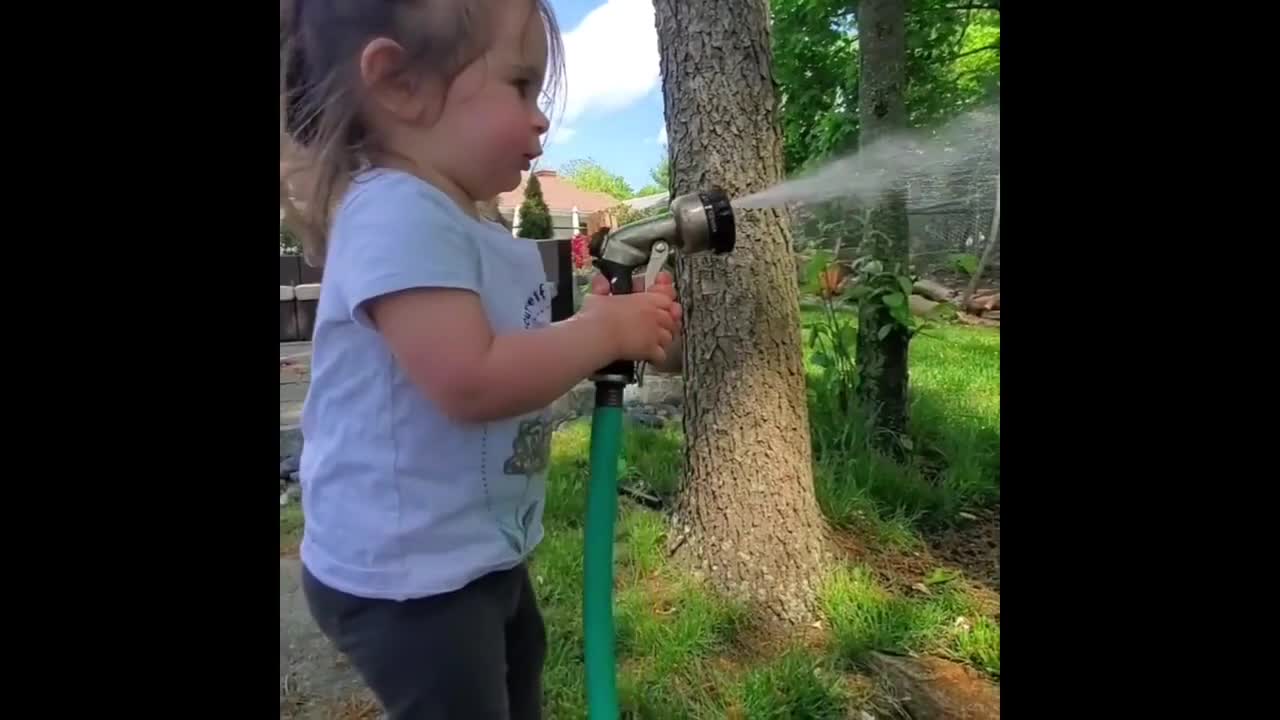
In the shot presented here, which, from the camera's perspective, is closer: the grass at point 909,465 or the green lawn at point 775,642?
the green lawn at point 775,642

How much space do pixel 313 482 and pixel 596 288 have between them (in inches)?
18.2

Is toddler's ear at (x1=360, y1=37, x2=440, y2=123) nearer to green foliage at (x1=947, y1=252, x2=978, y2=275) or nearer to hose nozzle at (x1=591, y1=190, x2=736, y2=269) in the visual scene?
hose nozzle at (x1=591, y1=190, x2=736, y2=269)

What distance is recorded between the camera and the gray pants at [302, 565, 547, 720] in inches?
38.2

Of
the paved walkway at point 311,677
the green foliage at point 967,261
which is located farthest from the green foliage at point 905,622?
the green foliage at point 967,261

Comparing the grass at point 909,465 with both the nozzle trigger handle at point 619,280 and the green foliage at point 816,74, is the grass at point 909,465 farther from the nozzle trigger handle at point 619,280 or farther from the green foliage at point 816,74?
the green foliage at point 816,74

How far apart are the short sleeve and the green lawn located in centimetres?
133

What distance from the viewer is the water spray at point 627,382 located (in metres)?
1.17

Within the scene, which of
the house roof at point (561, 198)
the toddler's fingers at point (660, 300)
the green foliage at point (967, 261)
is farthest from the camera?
the house roof at point (561, 198)

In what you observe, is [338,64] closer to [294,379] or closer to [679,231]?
[679,231]

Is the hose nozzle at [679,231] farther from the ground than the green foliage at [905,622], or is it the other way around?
the hose nozzle at [679,231]

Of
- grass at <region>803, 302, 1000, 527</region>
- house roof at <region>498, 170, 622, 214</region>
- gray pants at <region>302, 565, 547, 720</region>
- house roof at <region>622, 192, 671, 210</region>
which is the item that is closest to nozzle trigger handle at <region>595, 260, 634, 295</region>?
gray pants at <region>302, 565, 547, 720</region>

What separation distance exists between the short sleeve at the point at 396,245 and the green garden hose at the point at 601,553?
0.32 metres
